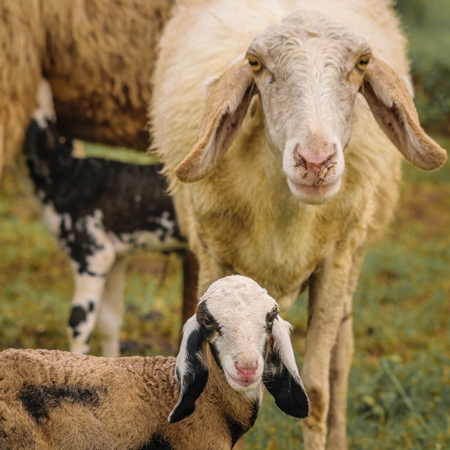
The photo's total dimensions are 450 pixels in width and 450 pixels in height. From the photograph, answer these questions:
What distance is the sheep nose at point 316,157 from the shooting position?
348 cm

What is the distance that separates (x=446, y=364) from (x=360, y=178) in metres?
2.35

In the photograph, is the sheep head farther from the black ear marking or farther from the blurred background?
the blurred background

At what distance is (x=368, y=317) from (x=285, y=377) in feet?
12.6

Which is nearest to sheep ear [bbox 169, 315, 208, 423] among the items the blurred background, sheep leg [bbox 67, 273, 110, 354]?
the blurred background

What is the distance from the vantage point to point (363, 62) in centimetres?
383

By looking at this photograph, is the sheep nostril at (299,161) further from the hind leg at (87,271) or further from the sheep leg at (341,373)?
the hind leg at (87,271)

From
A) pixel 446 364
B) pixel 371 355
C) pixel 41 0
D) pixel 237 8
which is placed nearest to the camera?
pixel 237 8

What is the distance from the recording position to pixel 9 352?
3.54 metres

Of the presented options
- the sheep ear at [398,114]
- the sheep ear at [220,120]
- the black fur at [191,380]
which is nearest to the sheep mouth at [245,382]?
the black fur at [191,380]

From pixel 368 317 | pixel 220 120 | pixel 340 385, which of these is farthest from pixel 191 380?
pixel 368 317

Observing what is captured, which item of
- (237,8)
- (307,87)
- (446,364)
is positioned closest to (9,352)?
(307,87)

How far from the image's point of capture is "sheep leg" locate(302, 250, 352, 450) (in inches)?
178

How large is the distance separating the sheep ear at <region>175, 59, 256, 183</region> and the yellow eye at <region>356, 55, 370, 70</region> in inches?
18.0

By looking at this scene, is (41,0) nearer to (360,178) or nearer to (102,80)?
(102,80)
